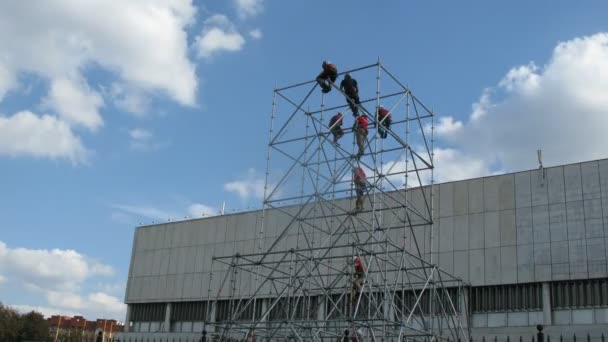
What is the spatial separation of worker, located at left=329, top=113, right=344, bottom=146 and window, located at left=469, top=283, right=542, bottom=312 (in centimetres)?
931

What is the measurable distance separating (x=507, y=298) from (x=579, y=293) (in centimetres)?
269

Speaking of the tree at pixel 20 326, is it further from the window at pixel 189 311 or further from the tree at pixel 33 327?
the window at pixel 189 311

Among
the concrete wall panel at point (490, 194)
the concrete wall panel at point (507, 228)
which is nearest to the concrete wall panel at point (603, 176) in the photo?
the concrete wall panel at point (507, 228)

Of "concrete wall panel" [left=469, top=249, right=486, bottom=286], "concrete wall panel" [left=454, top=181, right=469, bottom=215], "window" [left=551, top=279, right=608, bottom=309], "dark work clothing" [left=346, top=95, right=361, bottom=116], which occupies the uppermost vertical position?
"dark work clothing" [left=346, top=95, right=361, bottom=116]

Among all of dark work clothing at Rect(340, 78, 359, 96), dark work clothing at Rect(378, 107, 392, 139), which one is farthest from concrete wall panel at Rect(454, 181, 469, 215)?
dark work clothing at Rect(340, 78, 359, 96)

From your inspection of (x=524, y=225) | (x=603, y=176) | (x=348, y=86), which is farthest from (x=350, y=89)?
(x=603, y=176)

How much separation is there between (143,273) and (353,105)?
20945mm

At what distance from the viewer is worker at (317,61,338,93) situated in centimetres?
2117

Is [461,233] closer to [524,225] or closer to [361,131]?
[524,225]

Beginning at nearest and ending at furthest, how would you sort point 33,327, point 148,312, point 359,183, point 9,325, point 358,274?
point 358,274 → point 359,183 → point 148,312 → point 9,325 → point 33,327

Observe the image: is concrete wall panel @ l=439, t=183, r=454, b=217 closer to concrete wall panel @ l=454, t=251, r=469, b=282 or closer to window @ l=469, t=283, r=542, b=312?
concrete wall panel @ l=454, t=251, r=469, b=282

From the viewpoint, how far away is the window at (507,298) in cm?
2642

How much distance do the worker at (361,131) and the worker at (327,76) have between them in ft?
5.68

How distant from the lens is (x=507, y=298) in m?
27.0
